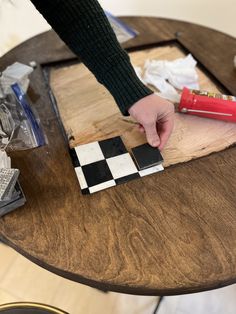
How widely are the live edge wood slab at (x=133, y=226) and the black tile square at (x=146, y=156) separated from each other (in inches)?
1.2

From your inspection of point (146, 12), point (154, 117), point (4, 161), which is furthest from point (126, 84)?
point (146, 12)

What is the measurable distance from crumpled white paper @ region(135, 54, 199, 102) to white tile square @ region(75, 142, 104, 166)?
272 millimetres

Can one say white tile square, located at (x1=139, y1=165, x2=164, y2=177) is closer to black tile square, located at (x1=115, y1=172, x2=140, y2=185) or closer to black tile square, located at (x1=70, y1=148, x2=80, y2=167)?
black tile square, located at (x1=115, y1=172, x2=140, y2=185)

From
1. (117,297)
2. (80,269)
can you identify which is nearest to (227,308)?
(117,297)

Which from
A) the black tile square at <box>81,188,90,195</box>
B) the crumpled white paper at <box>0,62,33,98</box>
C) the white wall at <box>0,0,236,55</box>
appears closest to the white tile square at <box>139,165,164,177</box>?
the black tile square at <box>81,188,90,195</box>

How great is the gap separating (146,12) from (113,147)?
55.1 inches

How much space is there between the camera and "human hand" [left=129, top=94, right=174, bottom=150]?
70 centimetres

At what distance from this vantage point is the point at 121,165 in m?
0.69

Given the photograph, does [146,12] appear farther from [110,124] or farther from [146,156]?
[146,156]

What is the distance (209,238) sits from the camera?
1.88ft

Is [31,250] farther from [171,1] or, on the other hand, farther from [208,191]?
[171,1]

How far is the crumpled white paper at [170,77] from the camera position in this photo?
872 mm

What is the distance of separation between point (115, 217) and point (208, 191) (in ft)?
0.68

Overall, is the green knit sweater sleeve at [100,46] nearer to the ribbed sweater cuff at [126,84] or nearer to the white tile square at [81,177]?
the ribbed sweater cuff at [126,84]
